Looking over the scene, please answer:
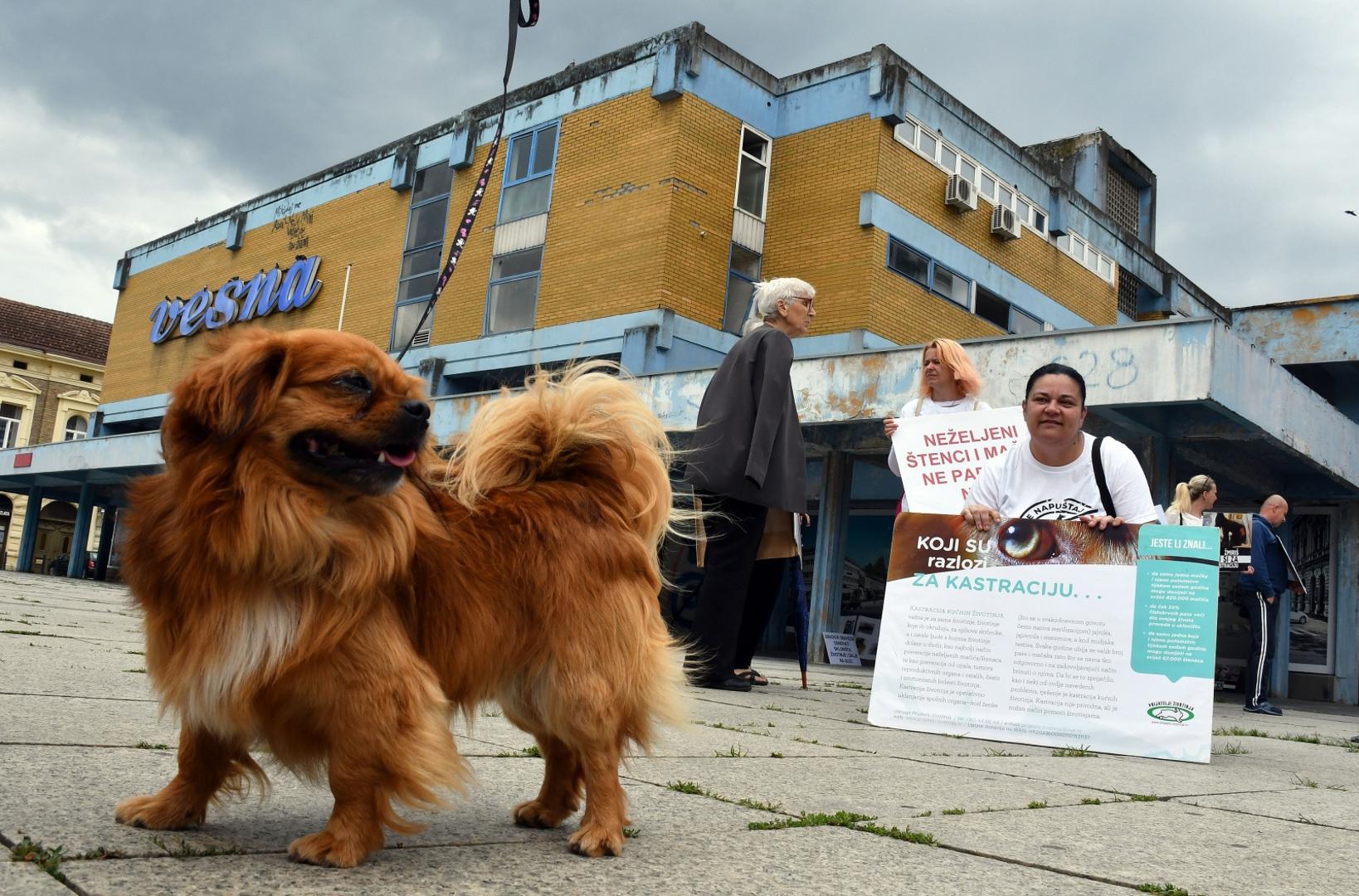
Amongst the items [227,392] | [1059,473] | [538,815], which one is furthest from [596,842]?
[1059,473]

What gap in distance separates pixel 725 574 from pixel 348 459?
433 centimetres

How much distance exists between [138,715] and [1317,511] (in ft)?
58.1

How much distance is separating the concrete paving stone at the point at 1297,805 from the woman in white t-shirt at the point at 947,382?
2982 mm

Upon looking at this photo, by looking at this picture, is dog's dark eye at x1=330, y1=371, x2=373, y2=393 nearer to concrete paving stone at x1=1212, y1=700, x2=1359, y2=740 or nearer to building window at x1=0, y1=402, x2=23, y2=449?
concrete paving stone at x1=1212, y1=700, x2=1359, y2=740

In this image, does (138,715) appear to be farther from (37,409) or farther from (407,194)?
(37,409)

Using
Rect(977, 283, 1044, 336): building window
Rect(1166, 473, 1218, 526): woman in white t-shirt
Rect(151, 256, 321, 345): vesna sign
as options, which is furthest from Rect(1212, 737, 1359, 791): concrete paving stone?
Rect(151, 256, 321, 345): vesna sign

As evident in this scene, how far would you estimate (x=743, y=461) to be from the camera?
6418mm

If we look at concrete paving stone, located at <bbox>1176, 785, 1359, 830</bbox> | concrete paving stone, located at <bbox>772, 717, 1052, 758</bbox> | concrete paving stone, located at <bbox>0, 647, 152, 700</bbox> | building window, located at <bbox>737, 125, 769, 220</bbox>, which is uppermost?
building window, located at <bbox>737, 125, 769, 220</bbox>

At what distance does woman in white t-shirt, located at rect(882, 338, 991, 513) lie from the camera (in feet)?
22.9

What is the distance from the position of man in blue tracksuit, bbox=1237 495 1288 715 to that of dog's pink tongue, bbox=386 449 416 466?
419 inches

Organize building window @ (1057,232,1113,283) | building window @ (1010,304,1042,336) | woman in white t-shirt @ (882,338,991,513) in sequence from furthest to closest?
building window @ (1057,232,1113,283) → building window @ (1010,304,1042,336) → woman in white t-shirt @ (882,338,991,513)

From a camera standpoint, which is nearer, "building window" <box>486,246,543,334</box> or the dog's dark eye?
the dog's dark eye

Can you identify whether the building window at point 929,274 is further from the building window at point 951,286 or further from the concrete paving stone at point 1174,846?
the concrete paving stone at point 1174,846

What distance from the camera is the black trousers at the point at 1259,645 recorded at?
10.8 metres
